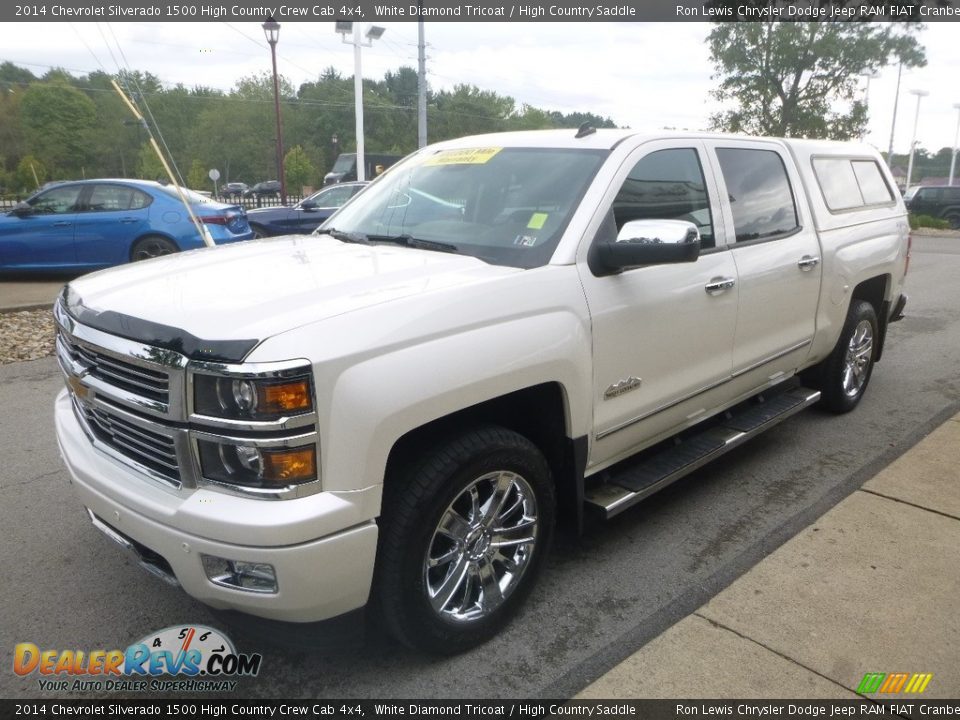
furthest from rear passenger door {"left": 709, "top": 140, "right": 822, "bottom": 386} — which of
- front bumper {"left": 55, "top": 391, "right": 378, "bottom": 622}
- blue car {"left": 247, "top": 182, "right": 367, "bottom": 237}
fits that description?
blue car {"left": 247, "top": 182, "right": 367, "bottom": 237}

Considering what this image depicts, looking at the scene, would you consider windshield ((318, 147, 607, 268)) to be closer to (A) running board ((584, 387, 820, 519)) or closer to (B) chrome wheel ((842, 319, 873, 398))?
(A) running board ((584, 387, 820, 519))

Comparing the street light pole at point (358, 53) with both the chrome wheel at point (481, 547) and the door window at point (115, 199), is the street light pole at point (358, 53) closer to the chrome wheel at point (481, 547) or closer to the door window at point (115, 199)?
the door window at point (115, 199)

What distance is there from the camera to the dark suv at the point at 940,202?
87.6 feet

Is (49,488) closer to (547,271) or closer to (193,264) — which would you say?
(193,264)

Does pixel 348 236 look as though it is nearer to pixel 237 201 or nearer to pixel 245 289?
pixel 245 289

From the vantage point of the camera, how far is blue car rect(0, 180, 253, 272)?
10.4m

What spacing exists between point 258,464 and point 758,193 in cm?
318

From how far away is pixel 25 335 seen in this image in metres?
7.76

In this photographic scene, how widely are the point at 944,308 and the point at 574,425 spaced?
29.6ft

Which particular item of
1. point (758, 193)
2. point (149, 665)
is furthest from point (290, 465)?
point (758, 193)

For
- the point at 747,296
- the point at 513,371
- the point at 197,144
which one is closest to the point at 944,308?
the point at 747,296

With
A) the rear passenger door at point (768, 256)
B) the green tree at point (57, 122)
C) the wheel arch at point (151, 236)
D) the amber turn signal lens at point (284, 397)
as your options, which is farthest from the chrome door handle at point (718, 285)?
the green tree at point (57, 122)

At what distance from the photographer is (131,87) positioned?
493cm

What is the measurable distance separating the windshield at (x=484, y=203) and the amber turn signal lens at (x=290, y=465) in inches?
45.4
